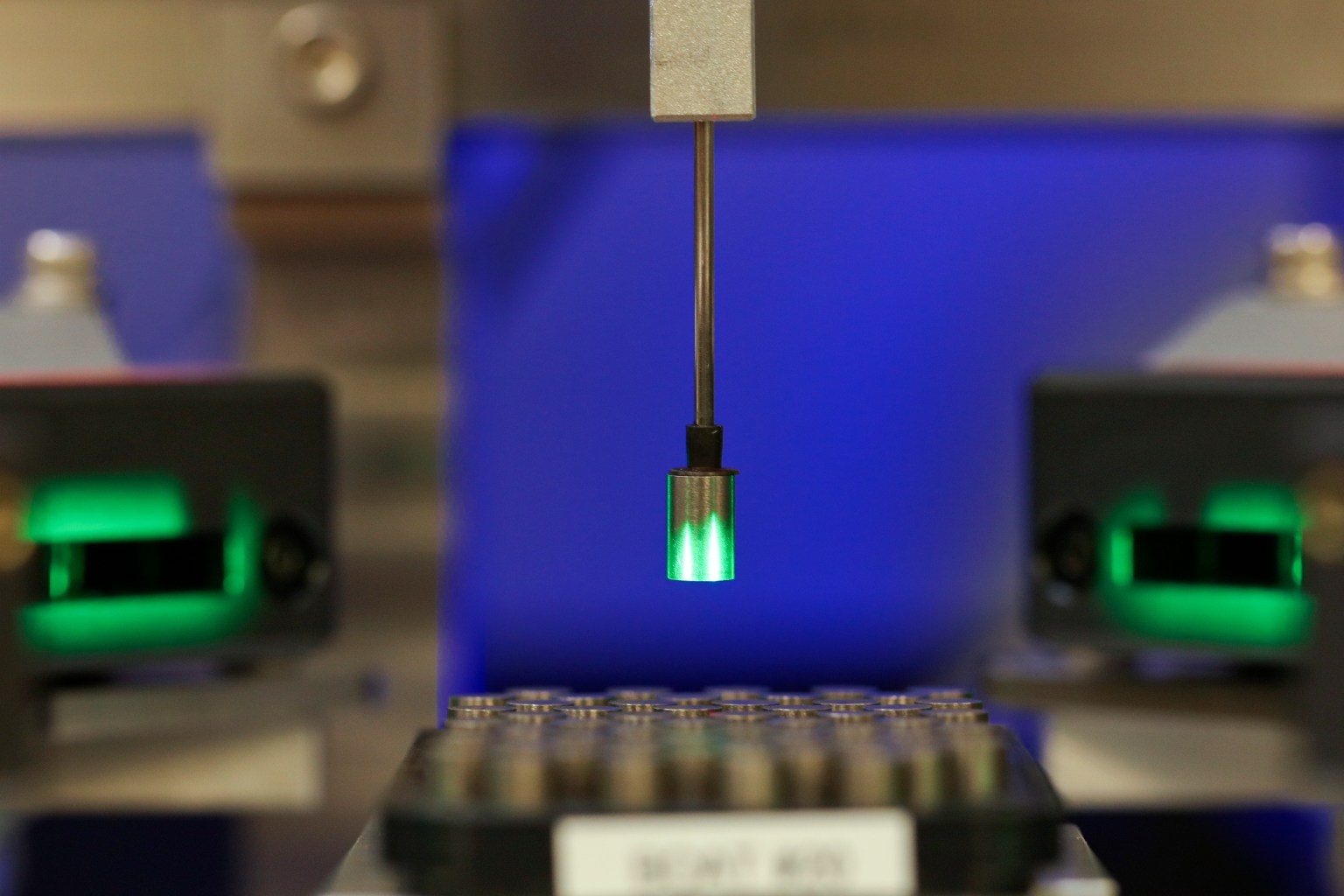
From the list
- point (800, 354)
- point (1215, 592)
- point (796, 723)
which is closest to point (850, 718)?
point (796, 723)

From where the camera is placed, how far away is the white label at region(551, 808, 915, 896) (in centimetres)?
43

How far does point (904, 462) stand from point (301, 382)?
0.45 meters

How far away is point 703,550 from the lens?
1.69 ft

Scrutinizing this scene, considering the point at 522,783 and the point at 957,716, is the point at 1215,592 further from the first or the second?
the point at 522,783

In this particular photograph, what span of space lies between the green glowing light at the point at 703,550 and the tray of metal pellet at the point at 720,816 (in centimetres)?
6

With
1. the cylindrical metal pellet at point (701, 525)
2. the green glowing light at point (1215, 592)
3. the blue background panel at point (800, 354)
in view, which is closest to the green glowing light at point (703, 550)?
the cylindrical metal pellet at point (701, 525)

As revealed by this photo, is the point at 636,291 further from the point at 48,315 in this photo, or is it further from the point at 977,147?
the point at 48,315

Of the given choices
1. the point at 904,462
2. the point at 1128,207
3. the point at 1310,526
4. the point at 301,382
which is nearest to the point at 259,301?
the point at 301,382

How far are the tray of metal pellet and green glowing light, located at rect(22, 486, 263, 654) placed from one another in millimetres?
348

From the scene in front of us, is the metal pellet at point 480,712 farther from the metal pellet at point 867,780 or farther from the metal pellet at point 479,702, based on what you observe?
the metal pellet at point 867,780

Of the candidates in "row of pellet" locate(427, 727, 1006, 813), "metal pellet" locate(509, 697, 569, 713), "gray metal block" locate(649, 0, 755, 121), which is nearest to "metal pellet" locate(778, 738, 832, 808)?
"row of pellet" locate(427, 727, 1006, 813)

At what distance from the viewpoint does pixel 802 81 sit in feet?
3.53

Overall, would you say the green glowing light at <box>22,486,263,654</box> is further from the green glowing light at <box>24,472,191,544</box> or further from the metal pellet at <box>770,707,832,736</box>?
the metal pellet at <box>770,707,832,736</box>

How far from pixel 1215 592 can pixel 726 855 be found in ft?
1.33
